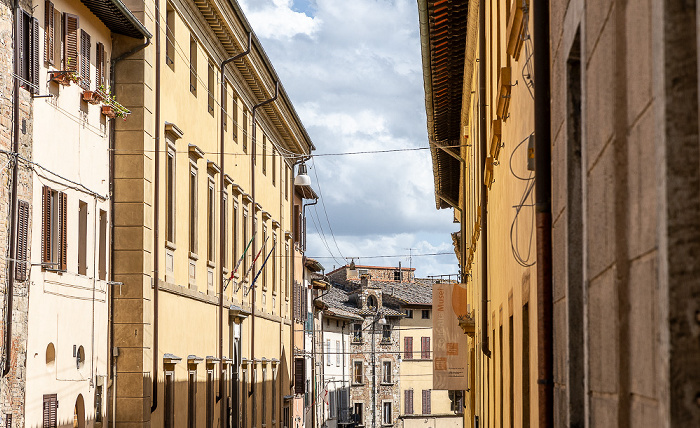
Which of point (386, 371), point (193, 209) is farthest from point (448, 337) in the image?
point (386, 371)

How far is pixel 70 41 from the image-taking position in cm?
1432

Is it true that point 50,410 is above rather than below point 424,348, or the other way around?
above

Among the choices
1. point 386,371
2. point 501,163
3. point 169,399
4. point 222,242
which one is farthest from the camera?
point 386,371

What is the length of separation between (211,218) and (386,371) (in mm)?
54012

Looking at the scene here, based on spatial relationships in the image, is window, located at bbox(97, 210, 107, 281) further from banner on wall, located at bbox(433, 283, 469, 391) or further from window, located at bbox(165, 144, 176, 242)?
banner on wall, located at bbox(433, 283, 469, 391)

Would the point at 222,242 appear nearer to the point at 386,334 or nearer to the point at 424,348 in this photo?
the point at 386,334

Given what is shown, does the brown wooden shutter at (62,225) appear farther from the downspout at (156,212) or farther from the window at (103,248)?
the downspout at (156,212)

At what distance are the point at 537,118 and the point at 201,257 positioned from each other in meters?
17.2

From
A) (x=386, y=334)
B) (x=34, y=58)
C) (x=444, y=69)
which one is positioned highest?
(x=444, y=69)

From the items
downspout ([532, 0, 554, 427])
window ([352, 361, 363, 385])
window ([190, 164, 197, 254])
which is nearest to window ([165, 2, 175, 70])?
window ([190, 164, 197, 254])

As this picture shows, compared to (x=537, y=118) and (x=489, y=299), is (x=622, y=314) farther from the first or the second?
(x=489, y=299)

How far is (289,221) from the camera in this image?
37625 mm

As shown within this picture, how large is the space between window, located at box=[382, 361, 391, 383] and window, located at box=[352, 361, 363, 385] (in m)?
1.80

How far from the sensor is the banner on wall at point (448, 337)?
24547 mm
